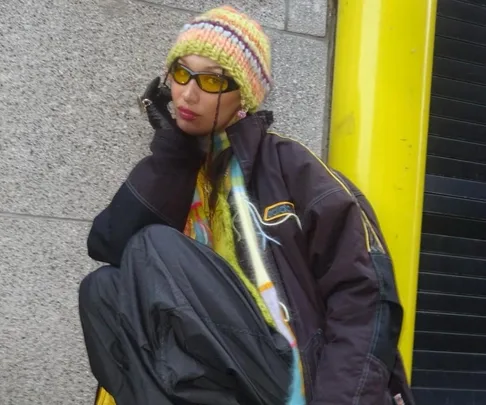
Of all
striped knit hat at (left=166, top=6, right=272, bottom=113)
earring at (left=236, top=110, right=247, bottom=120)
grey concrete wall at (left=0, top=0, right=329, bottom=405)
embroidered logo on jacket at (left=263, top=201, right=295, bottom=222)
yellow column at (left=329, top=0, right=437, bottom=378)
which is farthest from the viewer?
yellow column at (left=329, top=0, right=437, bottom=378)

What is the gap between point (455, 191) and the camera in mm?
3844

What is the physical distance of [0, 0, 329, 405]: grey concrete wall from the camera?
295 cm

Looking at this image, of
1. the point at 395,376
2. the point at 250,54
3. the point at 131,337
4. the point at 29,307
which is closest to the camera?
the point at 131,337

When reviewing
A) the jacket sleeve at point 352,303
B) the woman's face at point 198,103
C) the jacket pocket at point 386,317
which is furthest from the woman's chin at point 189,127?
the jacket pocket at point 386,317

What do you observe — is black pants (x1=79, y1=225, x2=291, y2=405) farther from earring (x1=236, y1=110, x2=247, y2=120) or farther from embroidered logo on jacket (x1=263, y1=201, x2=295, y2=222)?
earring (x1=236, y1=110, x2=247, y2=120)

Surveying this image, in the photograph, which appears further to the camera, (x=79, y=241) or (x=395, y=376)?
(x=79, y=241)

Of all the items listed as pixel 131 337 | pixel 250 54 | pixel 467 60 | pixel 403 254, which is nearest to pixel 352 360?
pixel 131 337

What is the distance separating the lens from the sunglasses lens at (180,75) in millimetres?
2242

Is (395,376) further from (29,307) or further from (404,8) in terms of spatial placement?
(404,8)

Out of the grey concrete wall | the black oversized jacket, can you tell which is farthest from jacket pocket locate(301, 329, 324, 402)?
the grey concrete wall

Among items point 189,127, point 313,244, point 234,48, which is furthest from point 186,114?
point 313,244

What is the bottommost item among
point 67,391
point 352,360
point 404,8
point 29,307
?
point 67,391

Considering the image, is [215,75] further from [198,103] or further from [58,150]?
[58,150]

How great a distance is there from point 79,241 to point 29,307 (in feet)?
1.08
